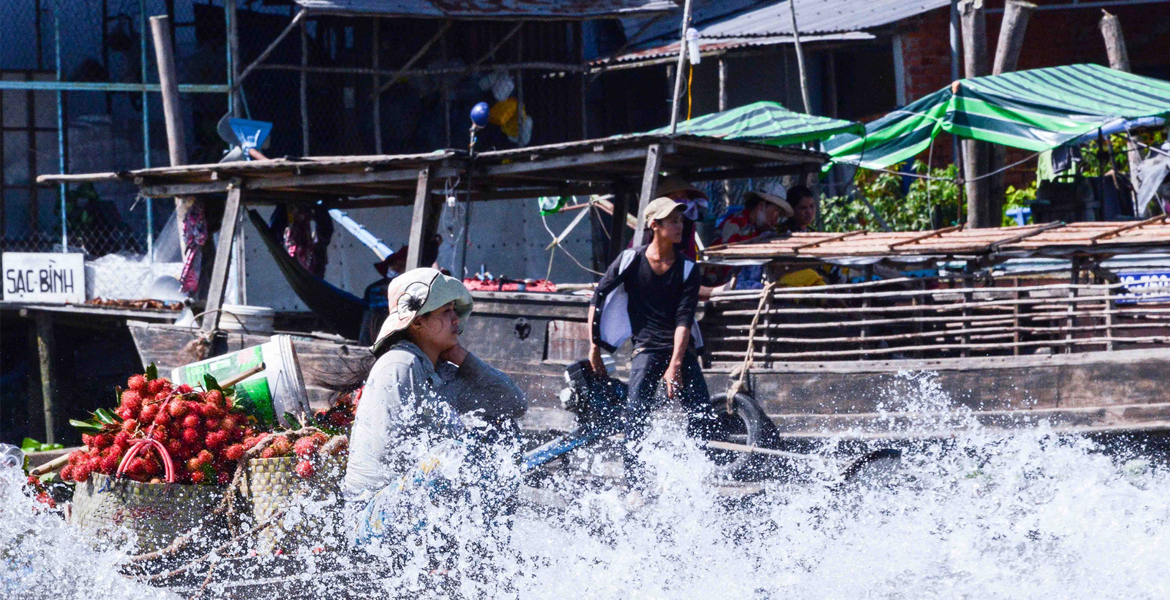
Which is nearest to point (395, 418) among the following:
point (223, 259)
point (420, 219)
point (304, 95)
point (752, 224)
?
point (420, 219)

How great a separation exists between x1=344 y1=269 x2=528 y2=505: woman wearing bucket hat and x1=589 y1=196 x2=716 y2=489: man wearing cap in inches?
96.0

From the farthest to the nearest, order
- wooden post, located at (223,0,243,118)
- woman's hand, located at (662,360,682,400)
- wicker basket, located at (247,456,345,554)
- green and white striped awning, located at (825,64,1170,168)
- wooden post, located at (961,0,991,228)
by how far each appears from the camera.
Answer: wooden post, located at (223,0,243,118) → wooden post, located at (961,0,991,228) → green and white striped awning, located at (825,64,1170,168) → woman's hand, located at (662,360,682,400) → wicker basket, located at (247,456,345,554)

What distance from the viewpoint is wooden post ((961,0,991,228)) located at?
36.2 ft

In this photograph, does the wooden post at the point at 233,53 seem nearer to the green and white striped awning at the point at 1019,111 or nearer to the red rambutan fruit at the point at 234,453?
the green and white striped awning at the point at 1019,111

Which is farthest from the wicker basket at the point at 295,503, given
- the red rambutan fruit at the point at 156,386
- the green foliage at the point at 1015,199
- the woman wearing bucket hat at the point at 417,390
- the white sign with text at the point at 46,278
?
the green foliage at the point at 1015,199

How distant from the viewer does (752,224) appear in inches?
359

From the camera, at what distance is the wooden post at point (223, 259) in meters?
9.80

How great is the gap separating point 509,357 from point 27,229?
6687mm

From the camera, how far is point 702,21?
17.6 metres

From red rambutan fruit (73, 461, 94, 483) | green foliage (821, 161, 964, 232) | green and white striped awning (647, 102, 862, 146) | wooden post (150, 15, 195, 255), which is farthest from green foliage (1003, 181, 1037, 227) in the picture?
red rambutan fruit (73, 461, 94, 483)

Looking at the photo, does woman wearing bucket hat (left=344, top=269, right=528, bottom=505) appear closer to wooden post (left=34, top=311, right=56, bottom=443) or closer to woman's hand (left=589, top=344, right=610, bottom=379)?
woman's hand (left=589, top=344, right=610, bottom=379)

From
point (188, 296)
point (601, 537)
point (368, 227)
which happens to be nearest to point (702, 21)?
point (368, 227)

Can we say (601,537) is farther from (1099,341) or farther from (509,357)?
(1099,341)

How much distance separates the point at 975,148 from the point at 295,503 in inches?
293
